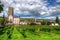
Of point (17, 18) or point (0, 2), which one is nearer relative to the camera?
point (0, 2)

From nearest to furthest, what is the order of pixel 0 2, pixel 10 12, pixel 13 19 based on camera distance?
pixel 0 2 → pixel 13 19 → pixel 10 12

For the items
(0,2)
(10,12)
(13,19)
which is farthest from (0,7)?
(10,12)

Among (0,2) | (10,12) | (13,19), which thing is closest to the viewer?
(0,2)

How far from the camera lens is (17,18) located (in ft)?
398

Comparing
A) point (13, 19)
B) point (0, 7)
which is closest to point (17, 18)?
point (13, 19)

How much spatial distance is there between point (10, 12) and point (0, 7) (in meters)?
79.5

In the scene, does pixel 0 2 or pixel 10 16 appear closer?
pixel 0 2

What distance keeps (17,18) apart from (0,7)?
236 feet

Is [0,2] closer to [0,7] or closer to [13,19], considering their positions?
[0,7]

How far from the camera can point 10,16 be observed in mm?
123562

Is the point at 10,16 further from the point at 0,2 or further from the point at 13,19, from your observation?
the point at 0,2

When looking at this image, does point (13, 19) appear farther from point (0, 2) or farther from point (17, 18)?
point (0, 2)

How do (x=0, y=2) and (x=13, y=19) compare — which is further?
(x=13, y=19)

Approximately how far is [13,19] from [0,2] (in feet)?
233
